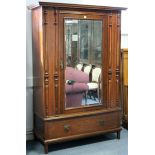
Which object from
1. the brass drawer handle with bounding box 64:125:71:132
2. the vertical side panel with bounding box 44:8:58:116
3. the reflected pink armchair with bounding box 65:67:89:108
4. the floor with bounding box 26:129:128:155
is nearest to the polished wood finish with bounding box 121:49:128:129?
the floor with bounding box 26:129:128:155

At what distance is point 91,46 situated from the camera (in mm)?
3371

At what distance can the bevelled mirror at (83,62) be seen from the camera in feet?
10.6

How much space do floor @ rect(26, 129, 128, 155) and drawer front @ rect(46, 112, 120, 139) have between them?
7.9 inches

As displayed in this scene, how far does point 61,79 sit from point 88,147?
94 cm

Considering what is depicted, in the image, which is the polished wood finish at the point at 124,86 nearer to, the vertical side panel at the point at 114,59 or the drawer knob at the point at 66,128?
the vertical side panel at the point at 114,59

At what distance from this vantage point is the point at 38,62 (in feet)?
10.7

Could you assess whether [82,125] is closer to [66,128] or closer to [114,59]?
[66,128]

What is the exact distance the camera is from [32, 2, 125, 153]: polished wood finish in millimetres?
3086

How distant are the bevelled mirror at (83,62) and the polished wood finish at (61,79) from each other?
6cm

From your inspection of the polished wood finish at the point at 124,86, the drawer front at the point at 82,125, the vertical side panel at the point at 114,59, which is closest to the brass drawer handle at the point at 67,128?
the drawer front at the point at 82,125

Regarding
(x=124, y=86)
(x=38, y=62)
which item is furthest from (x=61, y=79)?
(x=124, y=86)

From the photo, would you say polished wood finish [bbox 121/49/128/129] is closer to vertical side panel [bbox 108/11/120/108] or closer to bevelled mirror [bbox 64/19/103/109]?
vertical side panel [bbox 108/11/120/108]

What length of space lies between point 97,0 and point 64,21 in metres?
1.05
